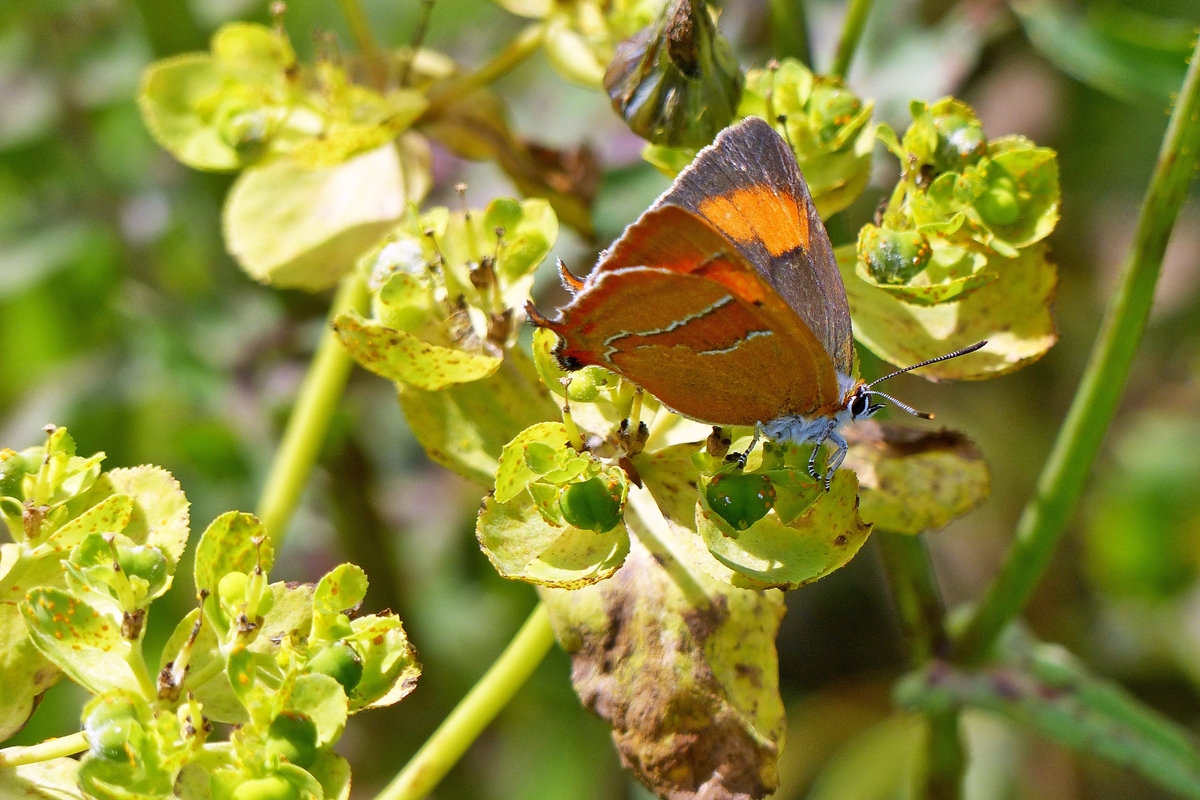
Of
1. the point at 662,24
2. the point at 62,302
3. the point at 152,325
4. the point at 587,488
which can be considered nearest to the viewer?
the point at 587,488

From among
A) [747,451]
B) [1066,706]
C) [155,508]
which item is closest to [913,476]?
[747,451]

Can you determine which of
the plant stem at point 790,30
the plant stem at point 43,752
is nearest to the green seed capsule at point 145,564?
the plant stem at point 43,752

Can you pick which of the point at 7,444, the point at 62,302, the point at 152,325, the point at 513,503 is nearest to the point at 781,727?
A: the point at 513,503

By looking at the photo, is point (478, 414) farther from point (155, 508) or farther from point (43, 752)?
point (43, 752)

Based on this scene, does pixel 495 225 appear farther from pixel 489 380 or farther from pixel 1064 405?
pixel 1064 405

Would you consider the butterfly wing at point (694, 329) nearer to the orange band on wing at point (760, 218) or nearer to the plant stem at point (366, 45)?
the orange band on wing at point (760, 218)

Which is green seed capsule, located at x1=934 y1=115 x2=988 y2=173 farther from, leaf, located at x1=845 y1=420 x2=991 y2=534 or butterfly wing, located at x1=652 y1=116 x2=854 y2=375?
leaf, located at x1=845 y1=420 x2=991 y2=534
